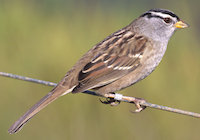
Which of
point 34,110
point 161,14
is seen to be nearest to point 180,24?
point 161,14

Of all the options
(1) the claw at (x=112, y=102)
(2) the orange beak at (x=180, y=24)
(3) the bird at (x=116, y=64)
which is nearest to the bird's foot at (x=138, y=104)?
(3) the bird at (x=116, y=64)

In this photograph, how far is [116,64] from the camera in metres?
4.46

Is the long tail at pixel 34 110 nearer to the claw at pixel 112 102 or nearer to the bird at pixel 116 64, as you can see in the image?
the bird at pixel 116 64

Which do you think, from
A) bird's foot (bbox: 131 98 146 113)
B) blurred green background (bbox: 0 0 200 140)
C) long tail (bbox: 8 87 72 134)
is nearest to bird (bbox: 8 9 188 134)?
long tail (bbox: 8 87 72 134)

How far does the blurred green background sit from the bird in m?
0.33

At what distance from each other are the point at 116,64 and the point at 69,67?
0.71 meters

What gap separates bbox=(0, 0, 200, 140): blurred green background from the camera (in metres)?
4.55

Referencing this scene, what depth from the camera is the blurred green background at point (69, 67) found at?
4.55 metres

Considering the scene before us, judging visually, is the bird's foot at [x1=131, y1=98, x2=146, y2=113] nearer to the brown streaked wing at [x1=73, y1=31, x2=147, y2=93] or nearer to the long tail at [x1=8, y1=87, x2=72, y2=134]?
the brown streaked wing at [x1=73, y1=31, x2=147, y2=93]

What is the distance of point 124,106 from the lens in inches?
185

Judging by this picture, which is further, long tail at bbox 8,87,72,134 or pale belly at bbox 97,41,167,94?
pale belly at bbox 97,41,167,94

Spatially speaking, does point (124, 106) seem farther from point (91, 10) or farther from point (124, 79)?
point (91, 10)

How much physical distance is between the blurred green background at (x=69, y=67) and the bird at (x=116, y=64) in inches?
12.9

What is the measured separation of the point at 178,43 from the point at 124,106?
0.99 meters
